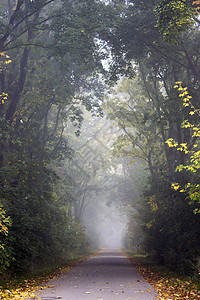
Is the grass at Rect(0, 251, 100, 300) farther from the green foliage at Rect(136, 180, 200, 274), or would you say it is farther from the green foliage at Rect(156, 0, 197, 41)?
the green foliage at Rect(156, 0, 197, 41)

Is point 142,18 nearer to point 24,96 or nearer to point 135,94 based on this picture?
point 24,96

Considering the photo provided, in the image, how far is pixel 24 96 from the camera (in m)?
17.6

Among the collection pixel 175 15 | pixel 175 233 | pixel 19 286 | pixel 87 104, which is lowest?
pixel 19 286

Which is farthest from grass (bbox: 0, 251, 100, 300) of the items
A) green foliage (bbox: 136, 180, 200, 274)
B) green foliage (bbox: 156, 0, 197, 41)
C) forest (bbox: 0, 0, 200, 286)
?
green foliage (bbox: 156, 0, 197, 41)

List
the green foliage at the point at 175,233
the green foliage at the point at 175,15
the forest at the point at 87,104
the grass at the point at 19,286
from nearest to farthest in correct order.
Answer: the grass at the point at 19,286, the green foliage at the point at 175,15, the forest at the point at 87,104, the green foliage at the point at 175,233

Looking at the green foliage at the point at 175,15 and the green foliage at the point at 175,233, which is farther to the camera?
the green foliage at the point at 175,233

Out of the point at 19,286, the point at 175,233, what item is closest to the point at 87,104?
the point at 175,233

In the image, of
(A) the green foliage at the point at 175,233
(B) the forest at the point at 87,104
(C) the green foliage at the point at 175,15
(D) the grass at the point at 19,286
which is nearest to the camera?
(D) the grass at the point at 19,286

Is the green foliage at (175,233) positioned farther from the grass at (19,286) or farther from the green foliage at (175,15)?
the green foliage at (175,15)

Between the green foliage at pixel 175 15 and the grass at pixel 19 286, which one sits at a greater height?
the green foliage at pixel 175 15

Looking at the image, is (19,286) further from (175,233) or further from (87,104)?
(87,104)

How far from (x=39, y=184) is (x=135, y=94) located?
12.4 metres

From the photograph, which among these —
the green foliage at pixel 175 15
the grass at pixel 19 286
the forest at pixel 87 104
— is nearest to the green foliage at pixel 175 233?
the forest at pixel 87 104

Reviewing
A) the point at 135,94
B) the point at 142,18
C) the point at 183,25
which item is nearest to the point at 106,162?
the point at 135,94
